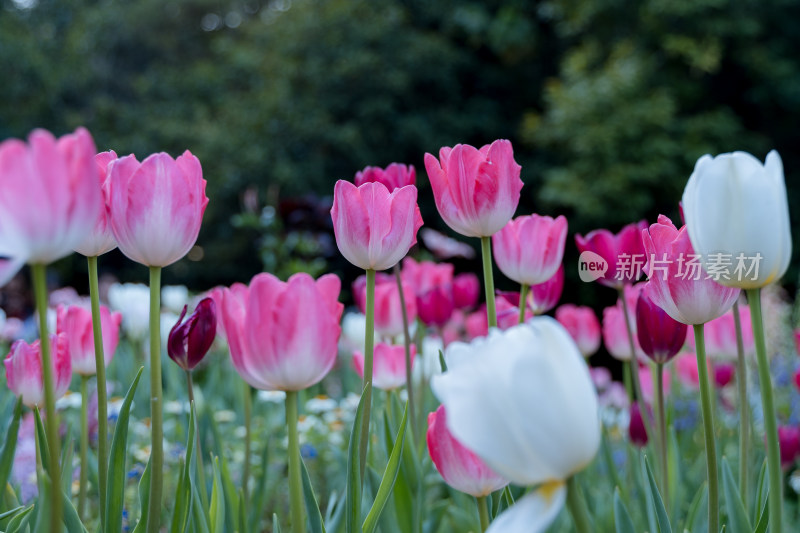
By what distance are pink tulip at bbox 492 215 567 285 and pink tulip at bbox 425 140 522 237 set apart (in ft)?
0.59

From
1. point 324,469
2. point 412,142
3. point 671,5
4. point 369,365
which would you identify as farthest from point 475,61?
point 369,365

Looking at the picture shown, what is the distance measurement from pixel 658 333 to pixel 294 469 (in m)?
0.46

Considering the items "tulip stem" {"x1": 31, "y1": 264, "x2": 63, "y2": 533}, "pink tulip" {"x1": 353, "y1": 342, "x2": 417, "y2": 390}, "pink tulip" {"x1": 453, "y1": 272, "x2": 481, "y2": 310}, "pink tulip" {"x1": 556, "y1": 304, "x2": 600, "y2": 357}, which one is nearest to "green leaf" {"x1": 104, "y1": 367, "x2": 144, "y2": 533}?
"tulip stem" {"x1": 31, "y1": 264, "x2": 63, "y2": 533}

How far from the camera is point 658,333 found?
0.83 meters

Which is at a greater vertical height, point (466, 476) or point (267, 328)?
point (267, 328)

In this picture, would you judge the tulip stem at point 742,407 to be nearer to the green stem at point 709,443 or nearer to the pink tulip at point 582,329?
the green stem at point 709,443

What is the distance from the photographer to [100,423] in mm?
661

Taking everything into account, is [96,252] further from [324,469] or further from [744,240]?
[324,469]

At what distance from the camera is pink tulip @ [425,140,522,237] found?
745 millimetres

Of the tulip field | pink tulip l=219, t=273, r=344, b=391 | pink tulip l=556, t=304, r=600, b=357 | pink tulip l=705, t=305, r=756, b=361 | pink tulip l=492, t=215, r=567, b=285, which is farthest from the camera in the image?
pink tulip l=556, t=304, r=600, b=357

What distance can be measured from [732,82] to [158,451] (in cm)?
806

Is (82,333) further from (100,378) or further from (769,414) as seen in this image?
(769,414)

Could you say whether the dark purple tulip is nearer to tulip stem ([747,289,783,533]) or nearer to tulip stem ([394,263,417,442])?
tulip stem ([394,263,417,442])

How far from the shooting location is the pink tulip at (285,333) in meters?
0.56
